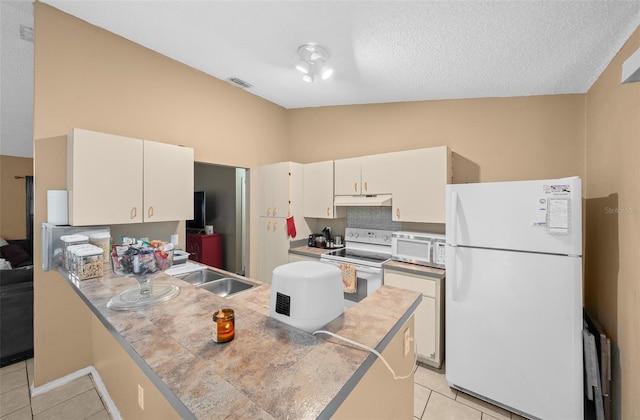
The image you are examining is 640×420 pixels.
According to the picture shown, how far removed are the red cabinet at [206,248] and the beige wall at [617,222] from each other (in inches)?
186

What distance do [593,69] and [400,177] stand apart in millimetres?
1578

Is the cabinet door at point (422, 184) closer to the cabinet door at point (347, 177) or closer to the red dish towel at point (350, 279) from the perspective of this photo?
the cabinet door at point (347, 177)

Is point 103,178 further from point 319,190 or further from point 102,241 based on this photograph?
point 319,190

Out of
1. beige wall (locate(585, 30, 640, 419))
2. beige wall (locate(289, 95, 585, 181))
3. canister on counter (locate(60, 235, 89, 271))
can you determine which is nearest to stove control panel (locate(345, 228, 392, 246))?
beige wall (locate(289, 95, 585, 181))

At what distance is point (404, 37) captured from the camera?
1.82m

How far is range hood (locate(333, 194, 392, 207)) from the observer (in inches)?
110

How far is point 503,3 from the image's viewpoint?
1424 mm

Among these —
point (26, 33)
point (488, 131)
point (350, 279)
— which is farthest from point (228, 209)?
point (488, 131)

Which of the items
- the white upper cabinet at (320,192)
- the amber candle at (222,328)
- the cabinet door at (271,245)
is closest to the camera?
the amber candle at (222,328)

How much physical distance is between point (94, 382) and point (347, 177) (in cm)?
299

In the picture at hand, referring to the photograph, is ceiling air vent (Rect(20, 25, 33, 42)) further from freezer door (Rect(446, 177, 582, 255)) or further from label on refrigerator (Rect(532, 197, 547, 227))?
label on refrigerator (Rect(532, 197, 547, 227))

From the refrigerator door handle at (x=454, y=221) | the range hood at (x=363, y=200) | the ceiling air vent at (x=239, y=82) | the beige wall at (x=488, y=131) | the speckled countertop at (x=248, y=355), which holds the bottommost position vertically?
the speckled countertop at (x=248, y=355)

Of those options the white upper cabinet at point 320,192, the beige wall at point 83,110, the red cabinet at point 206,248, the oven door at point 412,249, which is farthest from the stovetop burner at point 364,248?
the red cabinet at point 206,248

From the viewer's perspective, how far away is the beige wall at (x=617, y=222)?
1492 mm
